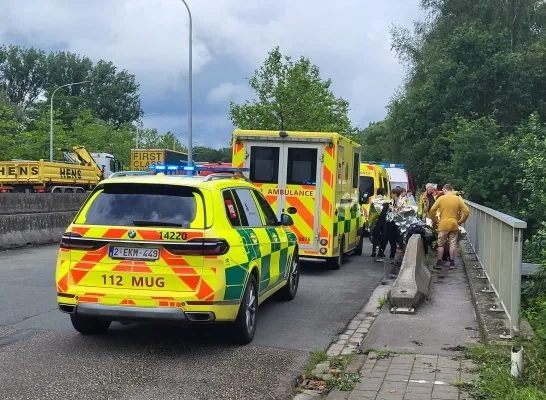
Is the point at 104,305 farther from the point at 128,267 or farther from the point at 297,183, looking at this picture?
the point at 297,183

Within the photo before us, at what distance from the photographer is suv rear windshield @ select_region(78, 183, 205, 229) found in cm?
678

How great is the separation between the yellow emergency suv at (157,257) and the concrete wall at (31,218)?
10.5 m

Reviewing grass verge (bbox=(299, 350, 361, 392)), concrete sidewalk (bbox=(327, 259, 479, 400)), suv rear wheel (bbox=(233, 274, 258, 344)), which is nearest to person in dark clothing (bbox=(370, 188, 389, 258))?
concrete sidewalk (bbox=(327, 259, 479, 400))

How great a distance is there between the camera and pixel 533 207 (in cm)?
1302

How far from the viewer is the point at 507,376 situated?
17.9 feet

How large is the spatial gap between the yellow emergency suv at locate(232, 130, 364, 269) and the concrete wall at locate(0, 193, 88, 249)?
6898 mm

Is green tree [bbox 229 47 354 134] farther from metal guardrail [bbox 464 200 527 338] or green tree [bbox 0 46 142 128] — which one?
green tree [bbox 0 46 142 128]

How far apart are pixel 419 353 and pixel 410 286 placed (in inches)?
94.3

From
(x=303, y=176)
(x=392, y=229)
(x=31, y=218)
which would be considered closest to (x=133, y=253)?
(x=303, y=176)

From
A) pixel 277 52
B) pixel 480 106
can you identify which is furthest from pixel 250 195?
pixel 277 52

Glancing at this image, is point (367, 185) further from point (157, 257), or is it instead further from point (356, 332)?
point (157, 257)

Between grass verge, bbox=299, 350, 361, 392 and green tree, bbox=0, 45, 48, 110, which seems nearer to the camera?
grass verge, bbox=299, 350, 361, 392

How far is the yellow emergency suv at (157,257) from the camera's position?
657 cm

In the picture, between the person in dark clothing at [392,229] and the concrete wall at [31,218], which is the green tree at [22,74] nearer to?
the concrete wall at [31,218]
